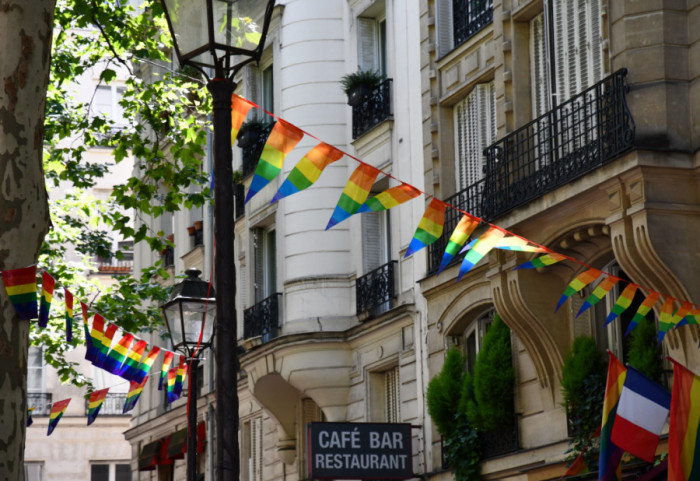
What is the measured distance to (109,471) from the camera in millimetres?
48906

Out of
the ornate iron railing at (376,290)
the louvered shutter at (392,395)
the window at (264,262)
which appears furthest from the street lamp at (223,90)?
the window at (264,262)

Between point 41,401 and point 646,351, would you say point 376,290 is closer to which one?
point 646,351

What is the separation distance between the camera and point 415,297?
2234cm

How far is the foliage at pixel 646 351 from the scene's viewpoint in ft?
53.4

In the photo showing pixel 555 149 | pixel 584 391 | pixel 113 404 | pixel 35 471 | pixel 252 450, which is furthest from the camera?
pixel 113 404

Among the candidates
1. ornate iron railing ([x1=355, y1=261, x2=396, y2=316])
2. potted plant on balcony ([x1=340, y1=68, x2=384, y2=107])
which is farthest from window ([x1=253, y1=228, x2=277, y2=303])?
potted plant on balcony ([x1=340, y1=68, x2=384, y2=107])

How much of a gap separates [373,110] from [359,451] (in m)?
6.17

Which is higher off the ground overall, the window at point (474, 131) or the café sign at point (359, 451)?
the window at point (474, 131)

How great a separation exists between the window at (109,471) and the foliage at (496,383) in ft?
102

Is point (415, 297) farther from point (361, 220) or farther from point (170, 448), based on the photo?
point (170, 448)

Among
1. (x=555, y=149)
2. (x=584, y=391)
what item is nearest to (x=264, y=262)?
(x=555, y=149)

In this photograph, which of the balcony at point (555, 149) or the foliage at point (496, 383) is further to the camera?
the foliage at point (496, 383)

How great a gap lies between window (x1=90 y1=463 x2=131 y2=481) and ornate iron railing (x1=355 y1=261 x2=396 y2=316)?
2675 centimetres

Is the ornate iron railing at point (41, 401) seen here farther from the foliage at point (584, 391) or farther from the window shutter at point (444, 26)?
the foliage at point (584, 391)
